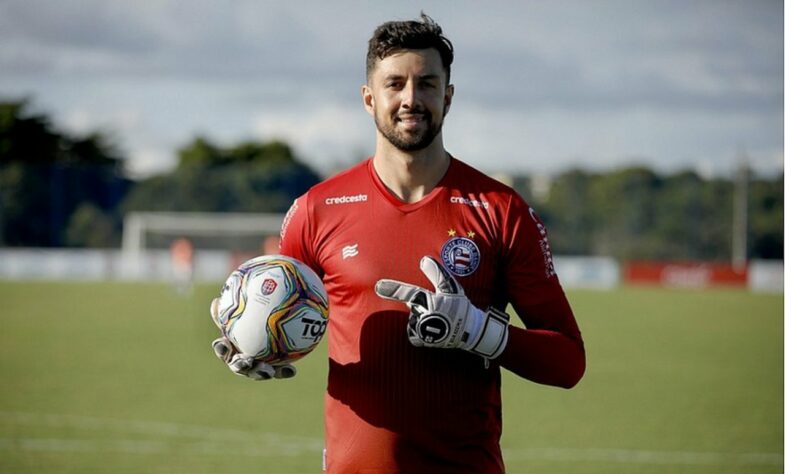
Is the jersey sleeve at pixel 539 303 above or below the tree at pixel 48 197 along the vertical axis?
below

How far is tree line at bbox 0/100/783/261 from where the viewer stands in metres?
44.2

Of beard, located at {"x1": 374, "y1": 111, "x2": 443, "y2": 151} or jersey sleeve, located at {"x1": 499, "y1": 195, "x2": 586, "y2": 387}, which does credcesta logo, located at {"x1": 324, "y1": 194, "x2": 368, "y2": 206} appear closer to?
beard, located at {"x1": 374, "y1": 111, "x2": 443, "y2": 151}

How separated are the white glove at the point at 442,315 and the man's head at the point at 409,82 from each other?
478mm

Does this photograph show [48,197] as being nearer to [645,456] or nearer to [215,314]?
[645,456]

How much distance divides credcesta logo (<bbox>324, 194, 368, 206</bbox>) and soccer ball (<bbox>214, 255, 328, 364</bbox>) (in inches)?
10.6

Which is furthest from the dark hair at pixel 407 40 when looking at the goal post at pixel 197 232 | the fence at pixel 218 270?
the goal post at pixel 197 232

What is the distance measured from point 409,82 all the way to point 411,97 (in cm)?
6

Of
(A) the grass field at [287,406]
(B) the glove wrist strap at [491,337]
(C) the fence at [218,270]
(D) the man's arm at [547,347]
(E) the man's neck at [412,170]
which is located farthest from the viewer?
(C) the fence at [218,270]

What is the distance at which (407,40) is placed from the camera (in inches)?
140

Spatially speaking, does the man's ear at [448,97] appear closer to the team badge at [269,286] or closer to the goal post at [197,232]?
the team badge at [269,286]

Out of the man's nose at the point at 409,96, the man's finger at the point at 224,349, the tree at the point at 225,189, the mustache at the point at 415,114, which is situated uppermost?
the tree at the point at 225,189

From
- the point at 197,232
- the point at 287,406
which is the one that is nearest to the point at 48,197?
the point at 197,232

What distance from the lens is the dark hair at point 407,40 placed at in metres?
3.56

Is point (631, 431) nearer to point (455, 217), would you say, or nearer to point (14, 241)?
point (455, 217)
